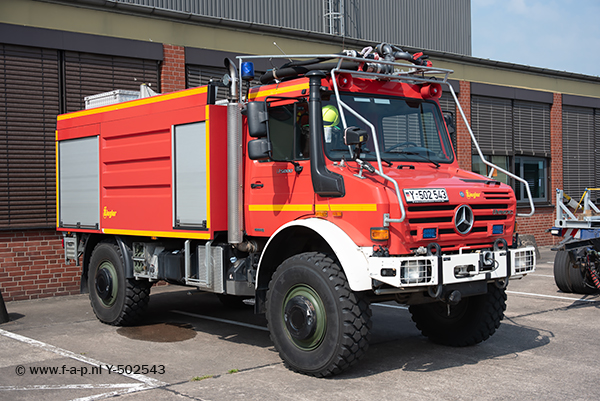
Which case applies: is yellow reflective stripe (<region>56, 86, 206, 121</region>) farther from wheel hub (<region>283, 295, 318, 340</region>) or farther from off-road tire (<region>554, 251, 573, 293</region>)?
off-road tire (<region>554, 251, 573, 293</region>)

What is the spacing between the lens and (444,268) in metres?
5.94

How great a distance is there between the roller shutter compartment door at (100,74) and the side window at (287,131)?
6362mm

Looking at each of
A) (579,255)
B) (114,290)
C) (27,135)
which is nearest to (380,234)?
(114,290)

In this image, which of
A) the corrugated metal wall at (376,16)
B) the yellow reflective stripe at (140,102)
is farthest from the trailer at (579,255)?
the corrugated metal wall at (376,16)

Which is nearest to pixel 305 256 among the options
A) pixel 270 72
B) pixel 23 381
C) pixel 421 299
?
pixel 421 299

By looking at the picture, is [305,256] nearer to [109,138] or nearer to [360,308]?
[360,308]

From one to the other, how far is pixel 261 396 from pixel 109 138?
16.3ft

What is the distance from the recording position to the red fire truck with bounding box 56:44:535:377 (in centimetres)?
596

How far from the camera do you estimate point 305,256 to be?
636 cm

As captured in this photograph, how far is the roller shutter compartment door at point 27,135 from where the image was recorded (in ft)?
36.5

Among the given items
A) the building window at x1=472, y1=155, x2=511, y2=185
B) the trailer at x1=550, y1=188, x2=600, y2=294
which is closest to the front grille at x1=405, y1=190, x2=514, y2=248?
the trailer at x1=550, y1=188, x2=600, y2=294

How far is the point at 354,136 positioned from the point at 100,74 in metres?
7.61

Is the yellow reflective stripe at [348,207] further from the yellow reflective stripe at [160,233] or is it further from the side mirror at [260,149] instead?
the yellow reflective stripe at [160,233]

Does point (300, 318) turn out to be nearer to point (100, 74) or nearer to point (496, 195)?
point (496, 195)
